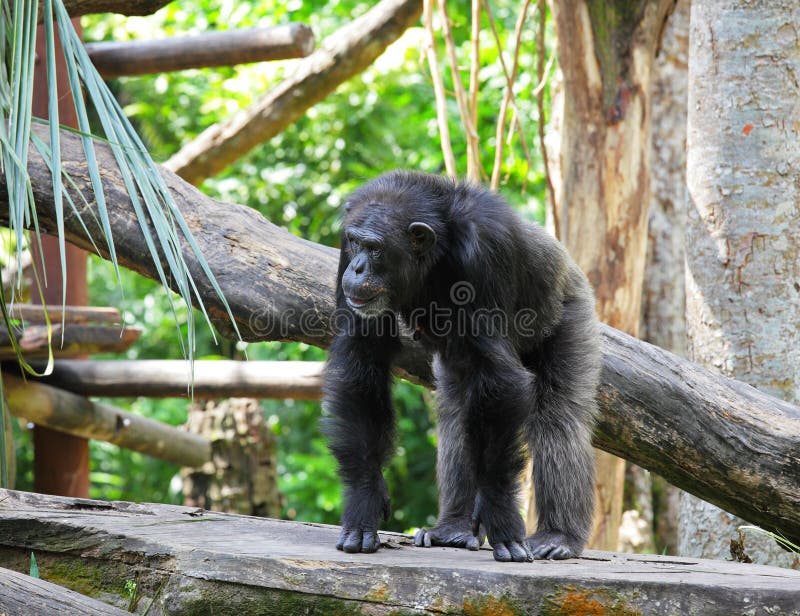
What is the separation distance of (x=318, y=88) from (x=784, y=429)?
4.73m

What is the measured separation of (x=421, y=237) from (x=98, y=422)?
4.52 m

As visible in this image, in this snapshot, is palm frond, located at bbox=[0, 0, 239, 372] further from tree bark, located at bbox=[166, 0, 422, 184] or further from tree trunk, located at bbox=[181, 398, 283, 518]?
tree trunk, located at bbox=[181, 398, 283, 518]

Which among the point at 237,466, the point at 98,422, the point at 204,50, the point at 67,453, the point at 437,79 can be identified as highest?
the point at 204,50

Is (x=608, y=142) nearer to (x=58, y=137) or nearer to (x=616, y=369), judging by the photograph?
(x=616, y=369)

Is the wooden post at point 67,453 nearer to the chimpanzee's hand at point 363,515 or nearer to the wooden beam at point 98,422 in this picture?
the wooden beam at point 98,422

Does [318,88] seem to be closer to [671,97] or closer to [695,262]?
[671,97]

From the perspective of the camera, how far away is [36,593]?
100 inches

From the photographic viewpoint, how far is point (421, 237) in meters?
3.71

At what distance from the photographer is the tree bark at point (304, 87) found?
7055mm

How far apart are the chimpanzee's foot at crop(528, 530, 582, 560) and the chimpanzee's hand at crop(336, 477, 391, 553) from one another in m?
0.64

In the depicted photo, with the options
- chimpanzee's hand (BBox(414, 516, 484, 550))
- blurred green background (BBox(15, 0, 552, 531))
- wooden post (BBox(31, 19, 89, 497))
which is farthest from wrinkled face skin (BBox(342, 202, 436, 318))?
blurred green background (BBox(15, 0, 552, 531))

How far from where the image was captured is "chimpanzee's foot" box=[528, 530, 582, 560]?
3.58 meters

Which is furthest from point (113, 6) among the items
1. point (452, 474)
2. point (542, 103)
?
point (452, 474)

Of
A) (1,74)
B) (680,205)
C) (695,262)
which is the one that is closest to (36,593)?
(1,74)
